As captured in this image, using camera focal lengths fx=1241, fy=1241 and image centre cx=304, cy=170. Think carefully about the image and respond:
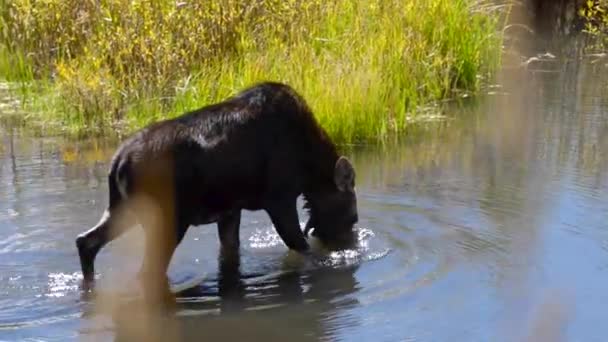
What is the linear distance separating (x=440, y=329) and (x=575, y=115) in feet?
18.8

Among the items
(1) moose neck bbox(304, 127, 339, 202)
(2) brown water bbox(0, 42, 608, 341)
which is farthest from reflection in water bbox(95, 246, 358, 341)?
(1) moose neck bbox(304, 127, 339, 202)

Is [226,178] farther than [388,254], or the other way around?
[388,254]

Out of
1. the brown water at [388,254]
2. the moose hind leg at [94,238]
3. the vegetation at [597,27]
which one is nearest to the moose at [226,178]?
the moose hind leg at [94,238]

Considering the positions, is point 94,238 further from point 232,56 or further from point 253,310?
point 232,56

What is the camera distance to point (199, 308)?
656cm

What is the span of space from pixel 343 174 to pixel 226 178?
36.2 inches

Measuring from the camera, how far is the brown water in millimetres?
6258

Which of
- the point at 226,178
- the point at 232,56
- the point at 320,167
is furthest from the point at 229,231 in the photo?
the point at 232,56

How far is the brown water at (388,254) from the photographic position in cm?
626

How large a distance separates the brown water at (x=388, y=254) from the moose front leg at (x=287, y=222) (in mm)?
142

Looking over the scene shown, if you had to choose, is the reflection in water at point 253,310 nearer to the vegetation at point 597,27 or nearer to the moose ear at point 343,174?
the moose ear at point 343,174

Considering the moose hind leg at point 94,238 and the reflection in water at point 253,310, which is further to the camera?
the moose hind leg at point 94,238

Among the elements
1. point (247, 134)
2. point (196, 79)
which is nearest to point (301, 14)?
point (196, 79)

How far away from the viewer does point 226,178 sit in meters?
6.97
